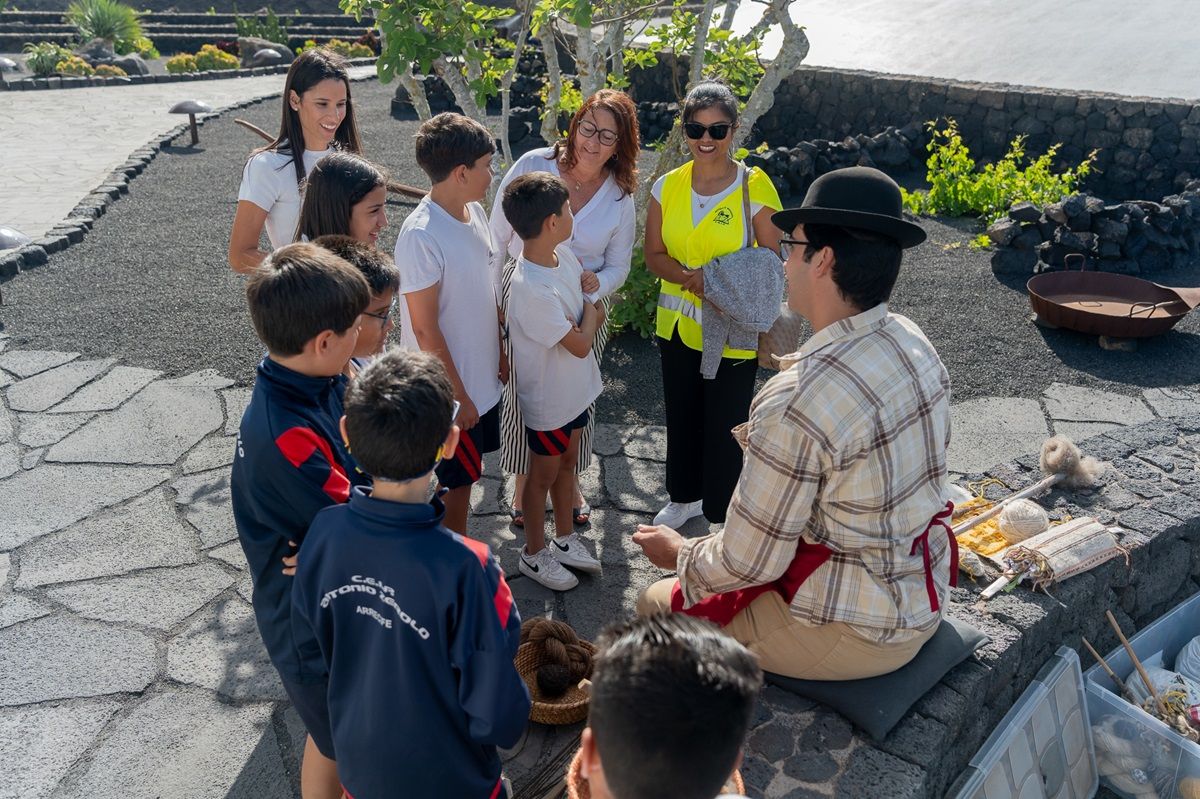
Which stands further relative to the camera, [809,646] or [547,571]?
[547,571]

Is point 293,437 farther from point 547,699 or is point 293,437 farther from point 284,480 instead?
point 547,699

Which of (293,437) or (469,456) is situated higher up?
(293,437)

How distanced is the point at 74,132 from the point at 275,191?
12.2 metres

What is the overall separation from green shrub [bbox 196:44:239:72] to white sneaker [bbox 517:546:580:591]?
63.6ft

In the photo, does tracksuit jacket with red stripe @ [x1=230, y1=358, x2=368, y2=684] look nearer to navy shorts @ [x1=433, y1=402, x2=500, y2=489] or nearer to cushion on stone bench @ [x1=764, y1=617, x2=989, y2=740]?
navy shorts @ [x1=433, y1=402, x2=500, y2=489]

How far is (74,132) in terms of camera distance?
544 inches

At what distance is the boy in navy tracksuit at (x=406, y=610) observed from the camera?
79.4 inches

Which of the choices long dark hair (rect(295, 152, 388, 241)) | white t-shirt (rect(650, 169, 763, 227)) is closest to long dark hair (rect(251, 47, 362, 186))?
long dark hair (rect(295, 152, 388, 241))

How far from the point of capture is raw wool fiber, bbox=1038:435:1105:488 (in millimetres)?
3906

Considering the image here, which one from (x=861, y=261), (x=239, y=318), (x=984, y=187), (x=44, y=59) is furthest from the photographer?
(x=44, y=59)

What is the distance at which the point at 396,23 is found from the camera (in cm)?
536

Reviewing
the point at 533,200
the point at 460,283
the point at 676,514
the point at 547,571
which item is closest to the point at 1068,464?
the point at 676,514


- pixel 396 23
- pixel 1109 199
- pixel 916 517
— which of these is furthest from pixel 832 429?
pixel 1109 199

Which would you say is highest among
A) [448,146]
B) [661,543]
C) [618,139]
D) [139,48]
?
[448,146]
